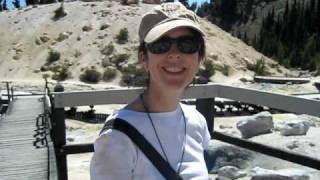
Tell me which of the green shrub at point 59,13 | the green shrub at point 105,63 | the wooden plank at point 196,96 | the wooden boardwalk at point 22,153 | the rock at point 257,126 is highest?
the wooden plank at point 196,96

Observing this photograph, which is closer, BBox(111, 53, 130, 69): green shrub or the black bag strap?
the black bag strap

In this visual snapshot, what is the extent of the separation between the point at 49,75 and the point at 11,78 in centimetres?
307

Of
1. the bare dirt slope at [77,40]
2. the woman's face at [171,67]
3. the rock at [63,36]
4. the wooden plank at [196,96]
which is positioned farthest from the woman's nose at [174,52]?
the rock at [63,36]

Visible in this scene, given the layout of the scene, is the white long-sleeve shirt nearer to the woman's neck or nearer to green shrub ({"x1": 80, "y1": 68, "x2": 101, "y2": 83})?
the woman's neck

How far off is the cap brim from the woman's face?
35 mm

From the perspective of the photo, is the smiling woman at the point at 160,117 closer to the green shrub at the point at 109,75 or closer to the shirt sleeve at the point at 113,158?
the shirt sleeve at the point at 113,158

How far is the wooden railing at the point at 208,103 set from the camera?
2.97m

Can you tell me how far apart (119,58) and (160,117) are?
43.1m

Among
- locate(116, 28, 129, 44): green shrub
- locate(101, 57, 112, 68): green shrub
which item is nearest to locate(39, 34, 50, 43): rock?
Answer: locate(116, 28, 129, 44): green shrub

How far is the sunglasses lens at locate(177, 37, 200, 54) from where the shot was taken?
6.42ft

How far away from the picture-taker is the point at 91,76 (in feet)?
139

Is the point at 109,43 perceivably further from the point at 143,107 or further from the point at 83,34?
the point at 143,107

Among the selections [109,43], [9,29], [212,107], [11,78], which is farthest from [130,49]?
[212,107]

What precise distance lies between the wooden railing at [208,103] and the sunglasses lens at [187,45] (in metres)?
1.01
